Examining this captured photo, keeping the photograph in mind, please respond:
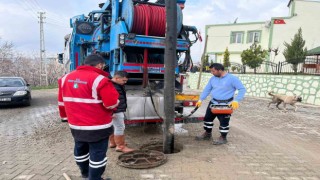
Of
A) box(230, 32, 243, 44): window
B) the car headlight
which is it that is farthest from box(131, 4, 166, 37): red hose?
box(230, 32, 243, 44): window

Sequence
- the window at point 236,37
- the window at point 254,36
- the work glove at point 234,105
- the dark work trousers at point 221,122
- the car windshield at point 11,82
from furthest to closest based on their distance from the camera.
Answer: the window at point 236,37, the window at point 254,36, the car windshield at point 11,82, the dark work trousers at point 221,122, the work glove at point 234,105

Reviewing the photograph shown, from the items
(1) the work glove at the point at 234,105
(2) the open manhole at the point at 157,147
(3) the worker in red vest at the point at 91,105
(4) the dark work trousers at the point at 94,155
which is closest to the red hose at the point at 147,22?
(2) the open manhole at the point at 157,147

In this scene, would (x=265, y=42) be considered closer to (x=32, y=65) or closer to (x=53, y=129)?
(x=53, y=129)

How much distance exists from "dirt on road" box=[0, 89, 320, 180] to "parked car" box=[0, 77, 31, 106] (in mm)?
1878

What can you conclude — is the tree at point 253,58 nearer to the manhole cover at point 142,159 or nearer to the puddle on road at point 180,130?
the puddle on road at point 180,130

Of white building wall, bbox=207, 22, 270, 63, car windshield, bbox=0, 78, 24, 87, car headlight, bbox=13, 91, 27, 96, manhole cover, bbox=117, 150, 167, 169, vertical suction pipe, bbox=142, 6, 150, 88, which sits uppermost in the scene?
white building wall, bbox=207, 22, 270, 63

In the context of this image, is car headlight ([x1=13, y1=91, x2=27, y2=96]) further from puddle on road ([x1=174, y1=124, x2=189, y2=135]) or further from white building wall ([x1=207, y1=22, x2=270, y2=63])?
white building wall ([x1=207, y1=22, x2=270, y2=63])

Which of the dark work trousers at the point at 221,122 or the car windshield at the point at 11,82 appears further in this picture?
the car windshield at the point at 11,82

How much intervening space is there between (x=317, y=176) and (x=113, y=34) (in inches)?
180

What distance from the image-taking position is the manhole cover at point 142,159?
4127mm

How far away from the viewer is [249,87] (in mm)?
16656

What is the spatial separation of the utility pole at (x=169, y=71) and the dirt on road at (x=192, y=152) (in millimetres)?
→ 371

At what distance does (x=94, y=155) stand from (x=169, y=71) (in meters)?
2.04

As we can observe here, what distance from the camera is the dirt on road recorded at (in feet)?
12.9
